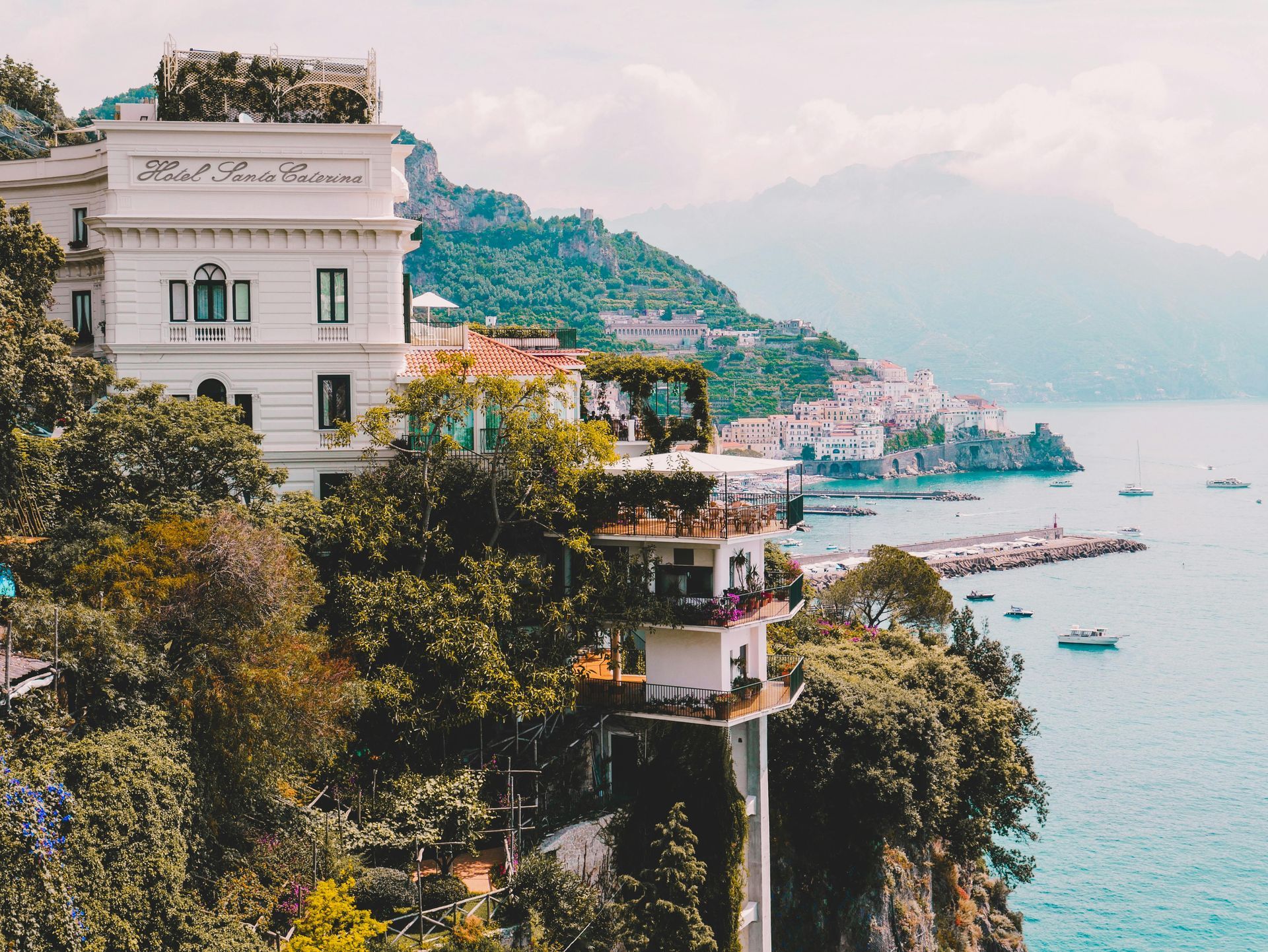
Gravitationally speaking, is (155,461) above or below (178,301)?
below

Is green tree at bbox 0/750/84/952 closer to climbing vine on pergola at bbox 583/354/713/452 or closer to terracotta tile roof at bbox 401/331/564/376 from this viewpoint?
terracotta tile roof at bbox 401/331/564/376

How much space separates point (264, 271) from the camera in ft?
86.1

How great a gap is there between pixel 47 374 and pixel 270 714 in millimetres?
7749

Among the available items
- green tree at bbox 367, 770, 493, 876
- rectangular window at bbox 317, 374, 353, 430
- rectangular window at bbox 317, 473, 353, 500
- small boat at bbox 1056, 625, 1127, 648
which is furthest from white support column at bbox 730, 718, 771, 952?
small boat at bbox 1056, 625, 1127, 648

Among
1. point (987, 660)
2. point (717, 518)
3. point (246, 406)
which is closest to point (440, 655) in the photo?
point (717, 518)

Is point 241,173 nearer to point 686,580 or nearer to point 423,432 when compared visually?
point 423,432

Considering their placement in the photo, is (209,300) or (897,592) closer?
(209,300)

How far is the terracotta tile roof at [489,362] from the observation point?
26.4 meters

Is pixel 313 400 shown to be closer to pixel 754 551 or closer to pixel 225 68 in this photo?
pixel 225 68

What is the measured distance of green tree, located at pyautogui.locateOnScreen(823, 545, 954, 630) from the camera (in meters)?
45.9

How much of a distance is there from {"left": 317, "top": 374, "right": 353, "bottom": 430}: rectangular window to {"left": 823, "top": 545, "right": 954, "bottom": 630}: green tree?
79.2 ft

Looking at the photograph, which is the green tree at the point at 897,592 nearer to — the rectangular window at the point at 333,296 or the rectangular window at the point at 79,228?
the rectangular window at the point at 333,296

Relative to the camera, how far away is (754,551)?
25031 mm

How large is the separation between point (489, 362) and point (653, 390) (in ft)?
25.4
